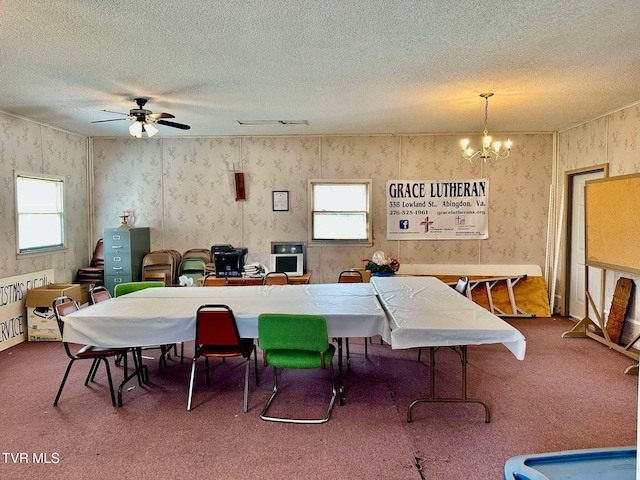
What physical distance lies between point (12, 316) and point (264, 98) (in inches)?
152

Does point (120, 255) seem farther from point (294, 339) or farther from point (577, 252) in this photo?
point (577, 252)

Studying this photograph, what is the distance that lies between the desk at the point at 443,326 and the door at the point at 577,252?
2.93m

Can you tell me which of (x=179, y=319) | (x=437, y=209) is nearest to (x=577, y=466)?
(x=179, y=319)

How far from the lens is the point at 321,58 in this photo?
3.06 metres

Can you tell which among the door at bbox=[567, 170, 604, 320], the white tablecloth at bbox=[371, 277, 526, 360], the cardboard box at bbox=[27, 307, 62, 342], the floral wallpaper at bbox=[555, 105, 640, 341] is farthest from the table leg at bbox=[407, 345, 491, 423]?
the cardboard box at bbox=[27, 307, 62, 342]

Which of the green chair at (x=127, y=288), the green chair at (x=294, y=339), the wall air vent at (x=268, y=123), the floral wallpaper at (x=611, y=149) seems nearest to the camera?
the green chair at (x=294, y=339)

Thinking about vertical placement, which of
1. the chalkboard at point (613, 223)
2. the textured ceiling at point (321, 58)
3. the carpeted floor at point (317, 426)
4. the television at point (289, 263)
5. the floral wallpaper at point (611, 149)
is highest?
the textured ceiling at point (321, 58)

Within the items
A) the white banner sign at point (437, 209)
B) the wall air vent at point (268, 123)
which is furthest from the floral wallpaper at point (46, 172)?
the white banner sign at point (437, 209)

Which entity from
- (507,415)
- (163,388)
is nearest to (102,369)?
(163,388)

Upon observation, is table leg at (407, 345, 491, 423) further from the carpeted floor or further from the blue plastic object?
the blue plastic object

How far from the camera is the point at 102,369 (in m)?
3.83

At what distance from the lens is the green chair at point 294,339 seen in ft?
8.93

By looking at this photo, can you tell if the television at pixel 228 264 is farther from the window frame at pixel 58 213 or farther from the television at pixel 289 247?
the window frame at pixel 58 213

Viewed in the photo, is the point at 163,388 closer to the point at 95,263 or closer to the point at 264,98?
the point at 264,98
